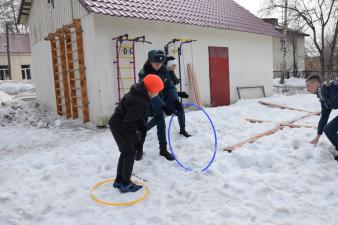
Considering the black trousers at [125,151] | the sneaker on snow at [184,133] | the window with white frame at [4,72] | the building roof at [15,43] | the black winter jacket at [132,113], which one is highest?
the building roof at [15,43]

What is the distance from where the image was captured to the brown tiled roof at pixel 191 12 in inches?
348

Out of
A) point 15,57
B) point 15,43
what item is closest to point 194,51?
point 15,57

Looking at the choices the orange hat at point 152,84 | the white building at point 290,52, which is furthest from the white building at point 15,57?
the orange hat at point 152,84

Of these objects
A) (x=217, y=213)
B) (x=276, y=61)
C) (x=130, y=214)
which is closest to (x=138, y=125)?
(x=130, y=214)

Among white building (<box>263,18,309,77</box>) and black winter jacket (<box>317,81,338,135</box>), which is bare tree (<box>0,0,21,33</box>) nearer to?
white building (<box>263,18,309,77</box>)

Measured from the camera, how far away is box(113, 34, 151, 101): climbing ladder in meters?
9.22

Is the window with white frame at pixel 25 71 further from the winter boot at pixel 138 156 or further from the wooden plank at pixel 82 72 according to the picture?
the winter boot at pixel 138 156

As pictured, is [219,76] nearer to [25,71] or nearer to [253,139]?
[253,139]

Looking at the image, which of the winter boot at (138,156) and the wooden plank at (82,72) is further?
the wooden plank at (82,72)

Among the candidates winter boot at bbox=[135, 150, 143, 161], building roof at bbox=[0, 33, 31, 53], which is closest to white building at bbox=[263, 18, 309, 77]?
building roof at bbox=[0, 33, 31, 53]

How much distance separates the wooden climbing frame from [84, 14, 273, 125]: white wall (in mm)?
356

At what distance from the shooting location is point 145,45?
10172 mm

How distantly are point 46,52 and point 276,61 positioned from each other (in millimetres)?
29559

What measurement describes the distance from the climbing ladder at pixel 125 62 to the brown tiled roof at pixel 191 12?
83 centimetres
